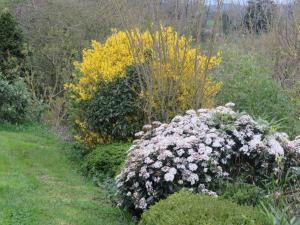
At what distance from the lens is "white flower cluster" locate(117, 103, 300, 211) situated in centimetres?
624

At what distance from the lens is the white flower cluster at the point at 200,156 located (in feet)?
20.5

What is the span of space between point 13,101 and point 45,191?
728 centimetres

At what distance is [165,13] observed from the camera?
365 inches

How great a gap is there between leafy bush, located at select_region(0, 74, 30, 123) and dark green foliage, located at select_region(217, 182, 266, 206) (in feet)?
30.9

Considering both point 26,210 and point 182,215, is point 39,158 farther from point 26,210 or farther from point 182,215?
point 182,215

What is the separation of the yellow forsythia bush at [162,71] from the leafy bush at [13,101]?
15.6ft

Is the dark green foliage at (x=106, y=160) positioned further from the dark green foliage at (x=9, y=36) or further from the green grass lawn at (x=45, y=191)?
the dark green foliage at (x=9, y=36)

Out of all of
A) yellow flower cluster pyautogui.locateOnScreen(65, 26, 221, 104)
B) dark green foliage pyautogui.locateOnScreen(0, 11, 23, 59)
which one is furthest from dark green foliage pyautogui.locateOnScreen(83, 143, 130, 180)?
dark green foliage pyautogui.locateOnScreen(0, 11, 23, 59)

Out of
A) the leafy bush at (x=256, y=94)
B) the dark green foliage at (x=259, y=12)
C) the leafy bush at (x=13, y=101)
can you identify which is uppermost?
the dark green foliage at (x=259, y=12)

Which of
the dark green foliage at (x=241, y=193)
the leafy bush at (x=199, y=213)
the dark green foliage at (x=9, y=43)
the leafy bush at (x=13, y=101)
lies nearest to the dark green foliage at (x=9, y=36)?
the dark green foliage at (x=9, y=43)

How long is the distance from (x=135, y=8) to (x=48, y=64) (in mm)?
8940

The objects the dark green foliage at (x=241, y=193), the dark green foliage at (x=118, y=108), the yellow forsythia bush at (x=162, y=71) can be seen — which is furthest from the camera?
the dark green foliage at (x=118, y=108)

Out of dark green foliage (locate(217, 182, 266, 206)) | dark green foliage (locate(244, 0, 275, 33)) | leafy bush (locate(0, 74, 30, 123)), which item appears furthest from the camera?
dark green foliage (locate(244, 0, 275, 33))

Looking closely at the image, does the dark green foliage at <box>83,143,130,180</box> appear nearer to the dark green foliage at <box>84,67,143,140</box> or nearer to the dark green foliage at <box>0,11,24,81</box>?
the dark green foliage at <box>84,67,143,140</box>
